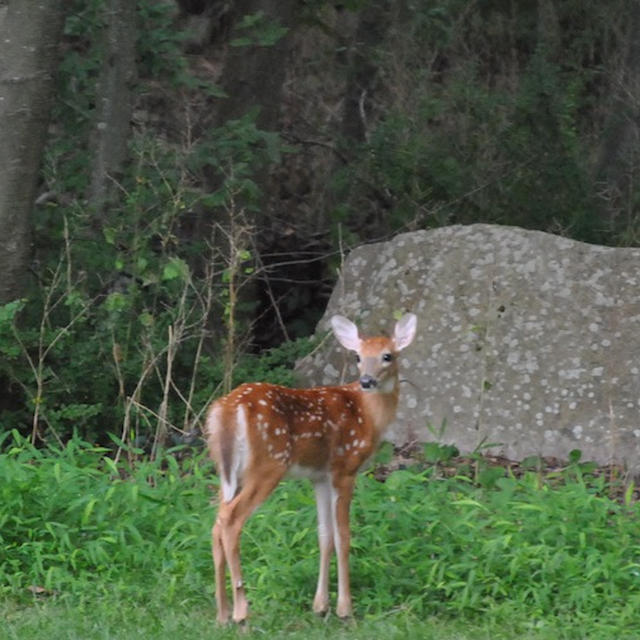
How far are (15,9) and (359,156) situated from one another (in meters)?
4.94

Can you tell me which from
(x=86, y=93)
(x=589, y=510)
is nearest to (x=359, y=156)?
(x=86, y=93)

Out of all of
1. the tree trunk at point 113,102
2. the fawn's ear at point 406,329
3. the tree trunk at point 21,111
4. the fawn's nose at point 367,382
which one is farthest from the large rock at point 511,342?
the fawn's nose at point 367,382

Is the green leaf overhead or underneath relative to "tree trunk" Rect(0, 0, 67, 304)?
underneath

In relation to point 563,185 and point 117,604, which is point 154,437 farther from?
point 563,185

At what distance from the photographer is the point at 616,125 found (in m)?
14.4

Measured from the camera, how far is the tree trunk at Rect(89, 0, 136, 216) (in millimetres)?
10109

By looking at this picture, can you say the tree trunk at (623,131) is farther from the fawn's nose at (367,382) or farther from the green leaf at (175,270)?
the fawn's nose at (367,382)

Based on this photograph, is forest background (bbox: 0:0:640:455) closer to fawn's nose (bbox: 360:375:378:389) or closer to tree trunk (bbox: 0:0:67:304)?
tree trunk (bbox: 0:0:67:304)

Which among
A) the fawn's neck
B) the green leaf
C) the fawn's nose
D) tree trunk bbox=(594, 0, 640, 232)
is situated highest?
the fawn's nose

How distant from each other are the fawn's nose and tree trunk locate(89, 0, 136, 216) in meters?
3.77

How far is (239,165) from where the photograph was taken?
32.7 ft

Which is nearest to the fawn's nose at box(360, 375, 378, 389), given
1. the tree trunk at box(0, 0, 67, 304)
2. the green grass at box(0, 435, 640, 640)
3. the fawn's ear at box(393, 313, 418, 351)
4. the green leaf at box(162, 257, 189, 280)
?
the fawn's ear at box(393, 313, 418, 351)

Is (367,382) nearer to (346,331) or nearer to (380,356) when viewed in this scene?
(380,356)

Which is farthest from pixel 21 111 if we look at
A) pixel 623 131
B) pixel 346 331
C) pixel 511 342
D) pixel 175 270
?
pixel 623 131
